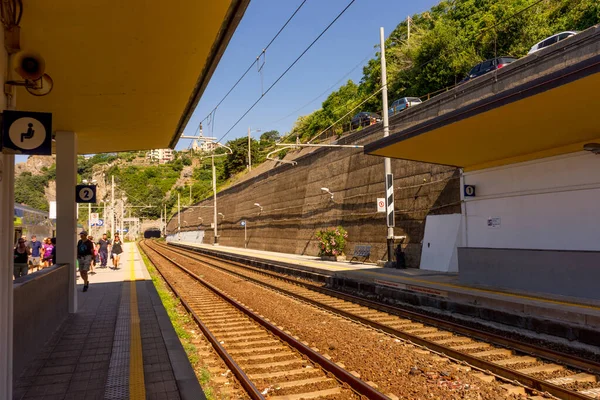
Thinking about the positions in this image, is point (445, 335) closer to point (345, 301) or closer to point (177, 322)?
point (345, 301)

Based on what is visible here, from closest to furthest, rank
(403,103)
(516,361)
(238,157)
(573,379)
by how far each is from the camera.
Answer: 1. (573,379)
2. (516,361)
3. (403,103)
4. (238,157)

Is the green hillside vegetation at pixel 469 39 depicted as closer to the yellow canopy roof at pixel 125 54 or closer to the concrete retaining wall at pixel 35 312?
the yellow canopy roof at pixel 125 54

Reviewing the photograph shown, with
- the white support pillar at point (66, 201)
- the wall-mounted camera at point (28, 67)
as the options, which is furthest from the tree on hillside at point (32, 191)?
the wall-mounted camera at point (28, 67)

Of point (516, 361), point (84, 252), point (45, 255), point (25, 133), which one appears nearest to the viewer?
point (25, 133)

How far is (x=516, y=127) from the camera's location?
10.8 meters

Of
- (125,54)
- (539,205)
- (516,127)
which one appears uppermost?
(125,54)

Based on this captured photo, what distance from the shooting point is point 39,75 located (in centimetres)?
479

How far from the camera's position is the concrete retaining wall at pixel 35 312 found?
19.9 ft

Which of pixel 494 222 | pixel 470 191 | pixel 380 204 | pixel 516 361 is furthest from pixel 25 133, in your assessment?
pixel 380 204

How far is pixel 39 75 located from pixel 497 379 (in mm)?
6641

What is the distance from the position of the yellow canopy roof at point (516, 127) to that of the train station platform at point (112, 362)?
24.9 ft

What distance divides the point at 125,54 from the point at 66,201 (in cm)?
572

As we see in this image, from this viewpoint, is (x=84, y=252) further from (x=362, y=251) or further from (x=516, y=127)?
(x=362, y=251)

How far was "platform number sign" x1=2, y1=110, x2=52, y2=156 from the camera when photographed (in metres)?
4.35
